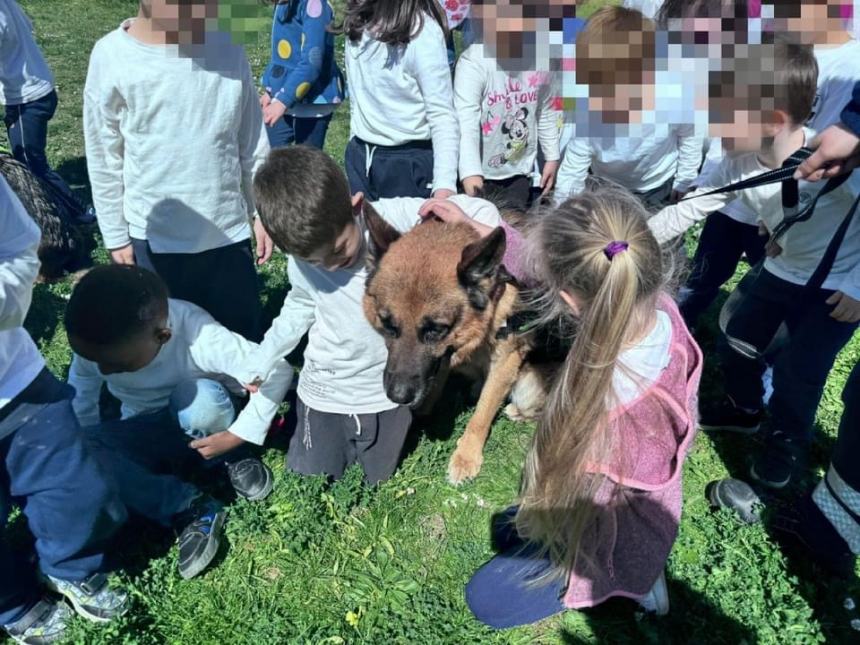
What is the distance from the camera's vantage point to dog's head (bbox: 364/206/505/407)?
2.68 metres

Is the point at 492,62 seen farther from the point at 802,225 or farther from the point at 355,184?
the point at 802,225

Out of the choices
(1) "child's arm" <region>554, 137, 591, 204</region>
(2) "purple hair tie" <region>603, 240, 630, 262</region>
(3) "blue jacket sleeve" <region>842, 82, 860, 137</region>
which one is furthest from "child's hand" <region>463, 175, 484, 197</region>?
(3) "blue jacket sleeve" <region>842, 82, 860, 137</region>

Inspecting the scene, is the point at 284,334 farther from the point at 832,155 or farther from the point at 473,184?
the point at 832,155

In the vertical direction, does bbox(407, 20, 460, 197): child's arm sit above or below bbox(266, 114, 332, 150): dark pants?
above

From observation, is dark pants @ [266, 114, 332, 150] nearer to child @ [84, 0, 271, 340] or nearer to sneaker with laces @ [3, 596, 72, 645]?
child @ [84, 0, 271, 340]

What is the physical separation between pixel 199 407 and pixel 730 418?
306 centimetres

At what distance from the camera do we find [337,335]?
2971 millimetres

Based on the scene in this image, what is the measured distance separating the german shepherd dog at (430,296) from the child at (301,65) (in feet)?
6.95

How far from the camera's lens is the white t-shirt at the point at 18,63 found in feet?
16.9

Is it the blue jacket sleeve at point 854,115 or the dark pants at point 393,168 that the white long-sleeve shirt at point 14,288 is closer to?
the dark pants at point 393,168

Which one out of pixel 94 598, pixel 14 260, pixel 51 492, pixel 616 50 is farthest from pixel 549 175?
pixel 94 598

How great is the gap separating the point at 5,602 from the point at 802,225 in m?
3.83

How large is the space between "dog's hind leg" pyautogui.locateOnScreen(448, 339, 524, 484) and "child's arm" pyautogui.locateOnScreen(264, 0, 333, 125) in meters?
2.51

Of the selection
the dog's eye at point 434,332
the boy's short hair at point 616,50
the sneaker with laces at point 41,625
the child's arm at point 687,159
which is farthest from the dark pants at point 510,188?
the sneaker with laces at point 41,625
